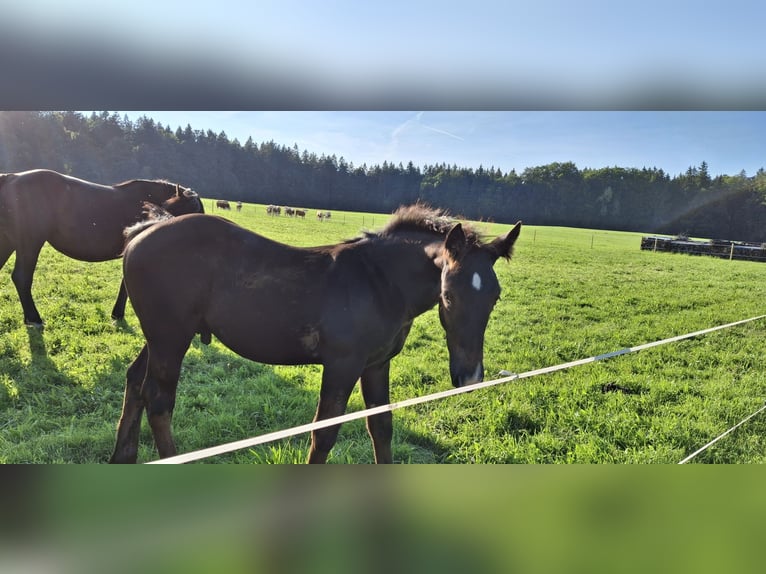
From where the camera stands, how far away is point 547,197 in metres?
2.65

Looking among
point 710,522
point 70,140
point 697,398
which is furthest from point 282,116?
point 697,398

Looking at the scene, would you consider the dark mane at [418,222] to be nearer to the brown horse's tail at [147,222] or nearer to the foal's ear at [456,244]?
the foal's ear at [456,244]

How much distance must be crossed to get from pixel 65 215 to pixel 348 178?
6.87 ft

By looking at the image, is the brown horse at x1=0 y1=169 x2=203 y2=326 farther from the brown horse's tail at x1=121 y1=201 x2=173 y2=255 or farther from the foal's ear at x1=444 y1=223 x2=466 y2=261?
the foal's ear at x1=444 y1=223 x2=466 y2=261

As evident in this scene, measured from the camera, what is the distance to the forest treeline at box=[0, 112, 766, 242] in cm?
220

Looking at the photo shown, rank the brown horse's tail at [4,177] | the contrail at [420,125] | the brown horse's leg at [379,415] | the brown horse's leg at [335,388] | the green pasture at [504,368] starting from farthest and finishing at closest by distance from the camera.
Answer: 1. the brown horse's tail at [4,177]
2. the contrail at [420,125]
3. the green pasture at [504,368]
4. the brown horse's leg at [379,415]
5. the brown horse's leg at [335,388]

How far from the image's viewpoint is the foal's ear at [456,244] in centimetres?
158

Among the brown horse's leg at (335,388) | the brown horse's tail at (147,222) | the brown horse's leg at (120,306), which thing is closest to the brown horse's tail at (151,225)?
the brown horse's tail at (147,222)

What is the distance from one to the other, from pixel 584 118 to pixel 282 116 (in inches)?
74.3

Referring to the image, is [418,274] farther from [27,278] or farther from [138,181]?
[27,278]

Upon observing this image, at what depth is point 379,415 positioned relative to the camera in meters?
1.94

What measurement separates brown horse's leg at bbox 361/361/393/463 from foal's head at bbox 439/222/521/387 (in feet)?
1.63

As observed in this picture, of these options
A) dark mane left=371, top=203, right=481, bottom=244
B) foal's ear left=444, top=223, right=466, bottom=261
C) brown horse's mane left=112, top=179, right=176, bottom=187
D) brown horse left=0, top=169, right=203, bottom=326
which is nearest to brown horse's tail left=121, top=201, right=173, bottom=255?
brown horse left=0, top=169, right=203, bottom=326

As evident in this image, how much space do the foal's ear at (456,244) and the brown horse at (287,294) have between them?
0.07ft
